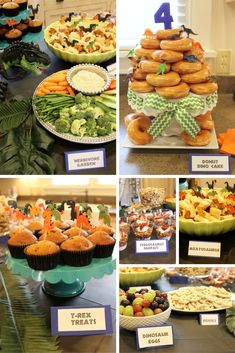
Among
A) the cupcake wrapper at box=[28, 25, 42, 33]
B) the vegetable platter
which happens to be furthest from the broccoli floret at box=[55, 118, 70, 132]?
the cupcake wrapper at box=[28, 25, 42, 33]

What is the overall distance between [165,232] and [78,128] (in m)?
0.41

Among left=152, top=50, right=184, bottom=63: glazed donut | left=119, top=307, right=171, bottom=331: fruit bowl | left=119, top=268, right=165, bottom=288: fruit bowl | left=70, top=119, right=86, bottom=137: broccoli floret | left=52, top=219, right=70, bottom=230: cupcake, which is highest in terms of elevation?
left=152, top=50, right=184, bottom=63: glazed donut

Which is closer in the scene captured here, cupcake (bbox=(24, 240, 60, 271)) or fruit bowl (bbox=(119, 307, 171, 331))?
cupcake (bbox=(24, 240, 60, 271))

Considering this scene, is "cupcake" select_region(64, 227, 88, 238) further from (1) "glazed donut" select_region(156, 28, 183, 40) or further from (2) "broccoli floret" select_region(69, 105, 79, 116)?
(1) "glazed donut" select_region(156, 28, 183, 40)

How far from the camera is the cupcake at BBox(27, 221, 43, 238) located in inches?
67.8

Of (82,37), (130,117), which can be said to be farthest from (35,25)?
(130,117)

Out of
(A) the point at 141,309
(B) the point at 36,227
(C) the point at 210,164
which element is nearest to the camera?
(C) the point at 210,164

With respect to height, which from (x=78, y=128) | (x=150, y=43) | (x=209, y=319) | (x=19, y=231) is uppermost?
(x=150, y=43)

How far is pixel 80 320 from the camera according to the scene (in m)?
1.76

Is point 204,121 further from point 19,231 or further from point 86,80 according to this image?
point 19,231

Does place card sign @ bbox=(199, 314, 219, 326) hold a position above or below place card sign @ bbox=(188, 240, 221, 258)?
below

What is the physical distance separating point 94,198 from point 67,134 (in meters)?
0.21

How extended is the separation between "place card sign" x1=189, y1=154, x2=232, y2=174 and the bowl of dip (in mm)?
310

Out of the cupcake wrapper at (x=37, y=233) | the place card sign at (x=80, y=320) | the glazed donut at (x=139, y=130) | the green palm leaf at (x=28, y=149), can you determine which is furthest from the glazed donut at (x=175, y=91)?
the place card sign at (x=80, y=320)
